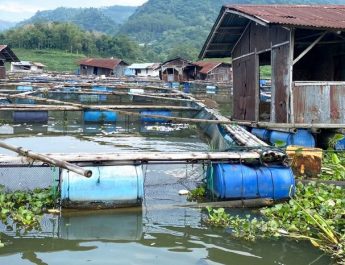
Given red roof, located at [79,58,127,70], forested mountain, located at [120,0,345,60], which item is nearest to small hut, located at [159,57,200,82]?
red roof, located at [79,58,127,70]

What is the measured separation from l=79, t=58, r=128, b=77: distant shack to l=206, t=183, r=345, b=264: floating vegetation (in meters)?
57.5

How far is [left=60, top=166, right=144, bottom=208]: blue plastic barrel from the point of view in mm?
6621

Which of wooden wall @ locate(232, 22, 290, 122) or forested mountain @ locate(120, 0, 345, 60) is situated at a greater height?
forested mountain @ locate(120, 0, 345, 60)

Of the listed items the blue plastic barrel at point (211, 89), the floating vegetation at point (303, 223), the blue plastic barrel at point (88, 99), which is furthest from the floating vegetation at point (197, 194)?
the blue plastic barrel at point (211, 89)

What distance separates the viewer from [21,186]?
7.94 metres

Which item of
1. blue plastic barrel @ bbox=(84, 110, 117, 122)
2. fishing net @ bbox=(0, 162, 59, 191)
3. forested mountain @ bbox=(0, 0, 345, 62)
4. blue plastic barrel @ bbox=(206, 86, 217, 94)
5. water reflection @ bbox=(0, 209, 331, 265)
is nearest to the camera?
water reflection @ bbox=(0, 209, 331, 265)

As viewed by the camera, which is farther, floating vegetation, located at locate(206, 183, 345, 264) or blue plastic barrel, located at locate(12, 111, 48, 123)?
blue plastic barrel, located at locate(12, 111, 48, 123)

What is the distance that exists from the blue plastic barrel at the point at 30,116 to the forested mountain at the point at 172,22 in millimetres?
123840

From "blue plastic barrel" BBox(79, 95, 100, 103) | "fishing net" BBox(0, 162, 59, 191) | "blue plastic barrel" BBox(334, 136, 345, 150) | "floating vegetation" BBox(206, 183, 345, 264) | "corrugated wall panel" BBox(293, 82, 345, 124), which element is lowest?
"floating vegetation" BBox(206, 183, 345, 264)

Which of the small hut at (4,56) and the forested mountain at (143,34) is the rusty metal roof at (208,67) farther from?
the forested mountain at (143,34)

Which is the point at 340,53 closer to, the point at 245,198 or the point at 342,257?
the point at 245,198

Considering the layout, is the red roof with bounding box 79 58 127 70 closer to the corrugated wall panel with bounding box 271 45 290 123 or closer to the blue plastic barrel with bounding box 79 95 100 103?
the blue plastic barrel with bounding box 79 95 100 103

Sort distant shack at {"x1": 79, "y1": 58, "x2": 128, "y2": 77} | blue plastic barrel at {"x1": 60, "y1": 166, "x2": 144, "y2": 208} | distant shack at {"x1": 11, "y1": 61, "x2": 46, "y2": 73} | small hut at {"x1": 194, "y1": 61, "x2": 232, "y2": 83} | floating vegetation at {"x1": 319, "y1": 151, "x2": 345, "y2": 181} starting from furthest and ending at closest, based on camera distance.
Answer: distant shack at {"x1": 11, "y1": 61, "x2": 46, "y2": 73}, distant shack at {"x1": 79, "y1": 58, "x2": 128, "y2": 77}, small hut at {"x1": 194, "y1": 61, "x2": 232, "y2": 83}, floating vegetation at {"x1": 319, "y1": 151, "x2": 345, "y2": 181}, blue plastic barrel at {"x1": 60, "y1": 166, "x2": 144, "y2": 208}

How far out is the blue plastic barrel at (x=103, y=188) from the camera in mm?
6621
